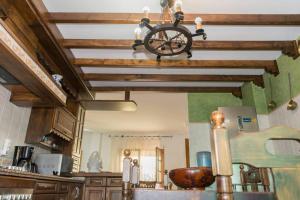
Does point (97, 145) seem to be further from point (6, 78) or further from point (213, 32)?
point (213, 32)

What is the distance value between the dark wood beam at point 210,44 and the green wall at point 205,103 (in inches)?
71.0

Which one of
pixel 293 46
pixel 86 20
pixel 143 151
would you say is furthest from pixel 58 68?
pixel 143 151

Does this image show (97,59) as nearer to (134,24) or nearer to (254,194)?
(134,24)

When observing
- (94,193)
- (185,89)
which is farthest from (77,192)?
(185,89)

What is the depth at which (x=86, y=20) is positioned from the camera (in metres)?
2.65

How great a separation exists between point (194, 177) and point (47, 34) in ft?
7.93

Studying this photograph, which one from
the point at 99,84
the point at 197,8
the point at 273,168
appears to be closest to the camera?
the point at 273,168

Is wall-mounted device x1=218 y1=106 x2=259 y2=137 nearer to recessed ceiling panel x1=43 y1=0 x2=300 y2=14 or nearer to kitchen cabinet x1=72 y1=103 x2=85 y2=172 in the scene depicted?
recessed ceiling panel x1=43 y1=0 x2=300 y2=14

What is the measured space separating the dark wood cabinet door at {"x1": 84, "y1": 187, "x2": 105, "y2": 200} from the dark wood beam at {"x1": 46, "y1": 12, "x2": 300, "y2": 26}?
8.55 feet

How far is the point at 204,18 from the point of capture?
2.62 meters

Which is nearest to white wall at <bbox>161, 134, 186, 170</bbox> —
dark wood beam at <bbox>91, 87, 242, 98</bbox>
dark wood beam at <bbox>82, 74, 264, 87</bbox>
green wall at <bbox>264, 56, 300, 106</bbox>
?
dark wood beam at <bbox>91, 87, 242, 98</bbox>

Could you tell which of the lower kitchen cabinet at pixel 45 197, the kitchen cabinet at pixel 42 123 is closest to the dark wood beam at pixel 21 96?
the kitchen cabinet at pixel 42 123

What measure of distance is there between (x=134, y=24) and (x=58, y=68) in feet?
4.58

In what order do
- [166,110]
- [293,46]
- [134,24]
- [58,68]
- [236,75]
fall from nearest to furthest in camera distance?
1. [134,24]
2. [293,46]
3. [58,68]
4. [236,75]
5. [166,110]
